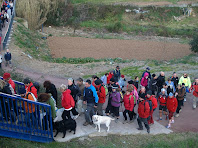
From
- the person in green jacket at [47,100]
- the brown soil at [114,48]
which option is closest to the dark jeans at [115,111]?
the person in green jacket at [47,100]

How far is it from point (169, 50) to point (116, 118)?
57.7ft

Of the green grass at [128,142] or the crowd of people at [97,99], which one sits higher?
the crowd of people at [97,99]

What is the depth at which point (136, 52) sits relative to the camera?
24.5 meters

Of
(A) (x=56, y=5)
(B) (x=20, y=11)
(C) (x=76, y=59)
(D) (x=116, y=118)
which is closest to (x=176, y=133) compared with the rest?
(D) (x=116, y=118)

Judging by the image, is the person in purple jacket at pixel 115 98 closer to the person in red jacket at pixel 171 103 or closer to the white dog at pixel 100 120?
the white dog at pixel 100 120

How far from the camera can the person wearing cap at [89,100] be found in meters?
8.41

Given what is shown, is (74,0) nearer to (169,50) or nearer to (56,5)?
(56,5)

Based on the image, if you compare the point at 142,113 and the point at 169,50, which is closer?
the point at 142,113

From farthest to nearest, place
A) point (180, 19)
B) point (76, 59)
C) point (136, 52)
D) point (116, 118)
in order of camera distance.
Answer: point (180, 19)
point (136, 52)
point (76, 59)
point (116, 118)

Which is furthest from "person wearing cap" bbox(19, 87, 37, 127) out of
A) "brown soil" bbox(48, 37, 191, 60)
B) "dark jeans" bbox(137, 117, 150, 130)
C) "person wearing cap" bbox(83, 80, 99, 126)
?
"brown soil" bbox(48, 37, 191, 60)

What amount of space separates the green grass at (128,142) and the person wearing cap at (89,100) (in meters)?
0.85

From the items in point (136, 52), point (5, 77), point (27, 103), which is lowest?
point (136, 52)

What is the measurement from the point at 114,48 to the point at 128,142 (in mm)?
17938

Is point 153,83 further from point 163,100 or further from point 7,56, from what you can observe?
point 7,56
